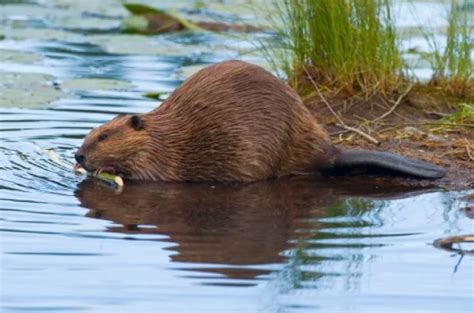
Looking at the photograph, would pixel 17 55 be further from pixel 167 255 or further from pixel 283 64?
pixel 167 255

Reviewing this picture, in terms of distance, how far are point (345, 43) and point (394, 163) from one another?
1.15 m

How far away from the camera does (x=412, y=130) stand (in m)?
6.02

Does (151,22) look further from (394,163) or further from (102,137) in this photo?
(394,163)

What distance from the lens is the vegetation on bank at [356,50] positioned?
6223 mm

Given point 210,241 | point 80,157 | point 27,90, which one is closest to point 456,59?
point 80,157

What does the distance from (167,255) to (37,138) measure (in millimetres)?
2228

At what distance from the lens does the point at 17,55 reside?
8.34m

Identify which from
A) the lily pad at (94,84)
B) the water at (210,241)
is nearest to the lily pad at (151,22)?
the lily pad at (94,84)

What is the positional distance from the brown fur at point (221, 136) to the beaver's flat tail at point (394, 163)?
0.47ft

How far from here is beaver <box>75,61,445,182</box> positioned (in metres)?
5.34

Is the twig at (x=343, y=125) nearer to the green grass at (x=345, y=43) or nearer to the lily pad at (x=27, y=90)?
the green grass at (x=345, y=43)

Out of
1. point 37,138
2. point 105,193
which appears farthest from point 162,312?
point 37,138

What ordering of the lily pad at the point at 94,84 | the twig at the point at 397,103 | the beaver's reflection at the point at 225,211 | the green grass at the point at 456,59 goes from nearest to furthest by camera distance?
1. the beaver's reflection at the point at 225,211
2. the twig at the point at 397,103
3. the green grass at the point at 456,59
4. the lily pad at the point at 94,84

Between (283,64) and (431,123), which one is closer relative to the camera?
(431,123)
